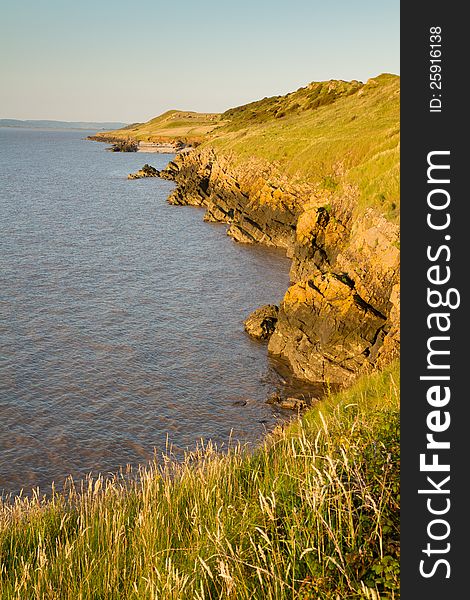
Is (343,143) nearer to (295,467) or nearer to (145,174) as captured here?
(295,467)

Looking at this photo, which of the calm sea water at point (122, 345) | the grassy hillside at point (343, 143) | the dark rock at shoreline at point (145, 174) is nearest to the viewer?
the calm sea water at point (122, 345)

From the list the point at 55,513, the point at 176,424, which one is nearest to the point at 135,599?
the point at 55,513

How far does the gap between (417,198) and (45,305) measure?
34575 mm

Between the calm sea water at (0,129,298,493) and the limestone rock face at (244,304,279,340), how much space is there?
0.95m

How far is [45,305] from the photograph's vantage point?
35938mm

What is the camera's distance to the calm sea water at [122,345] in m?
21.9

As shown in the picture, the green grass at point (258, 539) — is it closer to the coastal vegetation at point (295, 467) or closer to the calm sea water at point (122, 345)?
the coastal vegetation at point (295, 467)

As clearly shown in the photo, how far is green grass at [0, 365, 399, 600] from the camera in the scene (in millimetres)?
5230

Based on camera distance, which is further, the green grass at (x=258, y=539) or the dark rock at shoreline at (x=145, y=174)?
the dark rock at shoreline at (x=145, y=174)

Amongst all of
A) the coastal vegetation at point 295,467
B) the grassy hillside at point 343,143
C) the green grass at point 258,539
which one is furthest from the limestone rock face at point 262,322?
the green grass at point 258,539

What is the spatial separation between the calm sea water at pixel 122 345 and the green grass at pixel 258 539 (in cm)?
1212

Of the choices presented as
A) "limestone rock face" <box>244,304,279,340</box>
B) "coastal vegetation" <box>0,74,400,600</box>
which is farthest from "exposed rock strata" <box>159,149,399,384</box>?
"limestone rock face" <box>244,304,279,340</box>

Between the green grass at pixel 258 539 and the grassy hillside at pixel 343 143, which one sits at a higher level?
the grassy hillside at pixel 343 143

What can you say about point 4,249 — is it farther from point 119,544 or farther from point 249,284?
point 119,544
